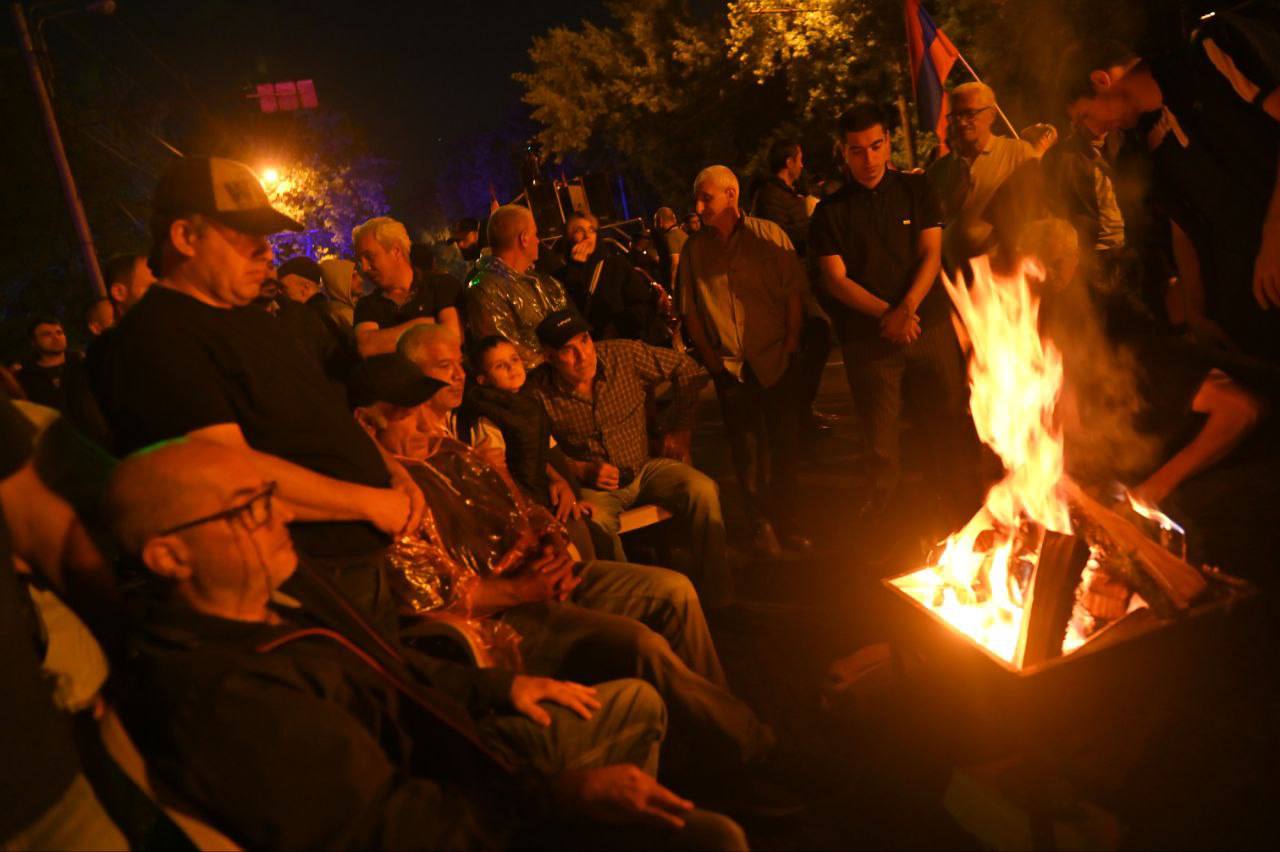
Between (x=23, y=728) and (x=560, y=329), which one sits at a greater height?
(x=560, y=329)

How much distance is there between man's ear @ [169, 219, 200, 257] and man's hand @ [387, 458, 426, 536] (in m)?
0.94

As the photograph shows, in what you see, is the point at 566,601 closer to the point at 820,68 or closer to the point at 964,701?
the point at 964,701

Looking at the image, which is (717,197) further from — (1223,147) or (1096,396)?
(1223,147)

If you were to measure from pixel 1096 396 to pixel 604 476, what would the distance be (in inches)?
92.6

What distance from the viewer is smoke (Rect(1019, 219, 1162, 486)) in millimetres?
3674

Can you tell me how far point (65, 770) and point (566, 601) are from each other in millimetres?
1864

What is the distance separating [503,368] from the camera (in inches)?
174

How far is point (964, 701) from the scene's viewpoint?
3.09 m

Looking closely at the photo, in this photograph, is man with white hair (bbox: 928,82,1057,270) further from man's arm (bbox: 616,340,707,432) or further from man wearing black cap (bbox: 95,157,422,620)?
man wearing black cap (bbox: 95,157,422,620)

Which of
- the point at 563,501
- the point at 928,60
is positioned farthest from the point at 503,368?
the point at 928,60

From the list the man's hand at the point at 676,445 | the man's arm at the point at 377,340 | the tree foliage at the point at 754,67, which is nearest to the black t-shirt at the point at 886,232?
the man's hand at the point at 676,445

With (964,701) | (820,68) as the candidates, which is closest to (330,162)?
(820,68)

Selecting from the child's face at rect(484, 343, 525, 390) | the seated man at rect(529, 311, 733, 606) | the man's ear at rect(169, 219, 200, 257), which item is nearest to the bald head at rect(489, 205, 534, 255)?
the seated man at rect(529, 311, 733, 606)

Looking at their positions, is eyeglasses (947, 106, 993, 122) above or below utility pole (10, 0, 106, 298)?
below
